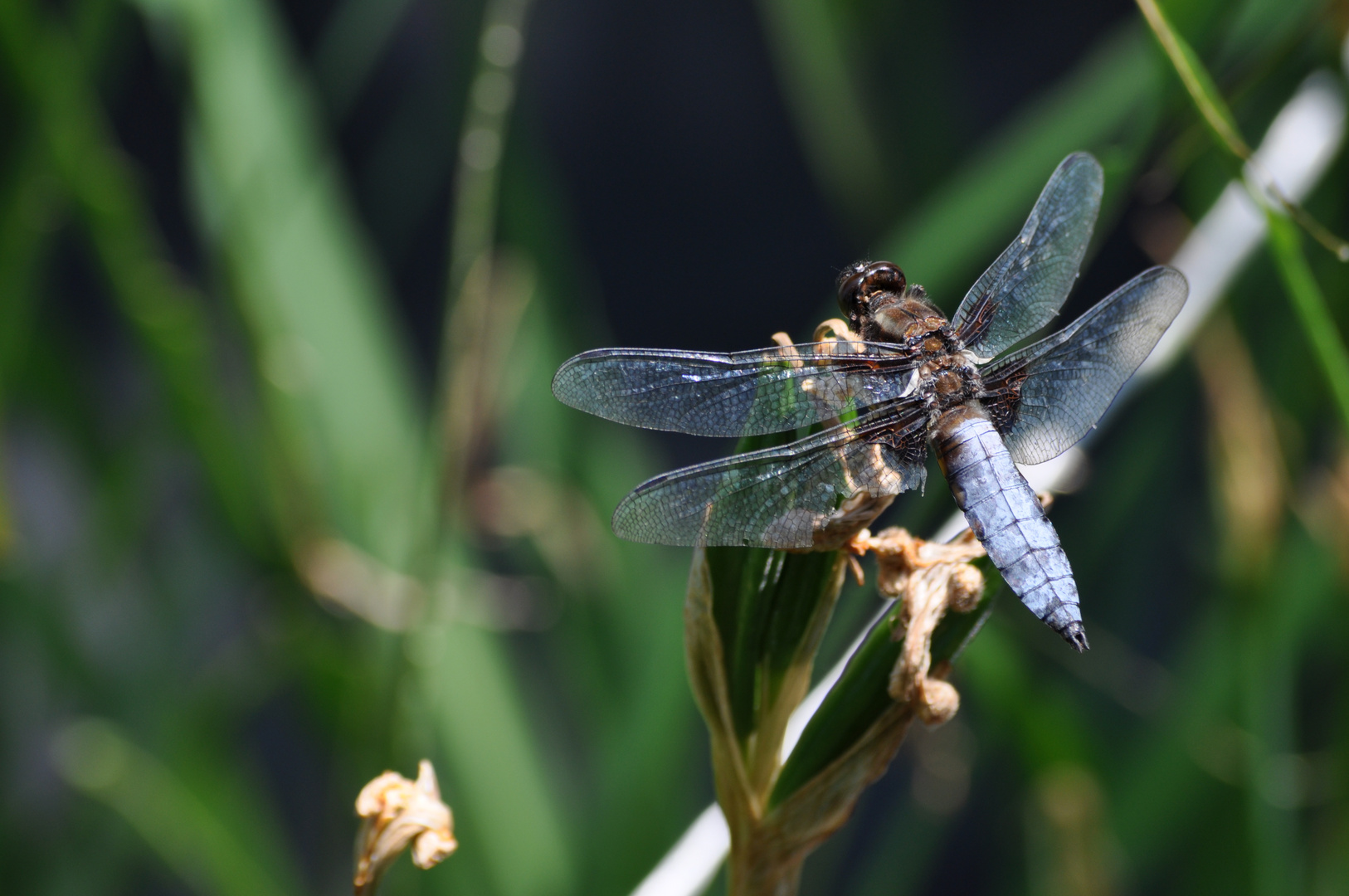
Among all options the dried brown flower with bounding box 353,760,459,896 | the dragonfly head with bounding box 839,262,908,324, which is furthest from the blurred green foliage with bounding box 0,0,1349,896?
the dried brown flower with bounding box 353,760,459,896

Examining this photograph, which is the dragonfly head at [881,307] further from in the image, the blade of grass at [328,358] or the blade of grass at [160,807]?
the blade of grass at [160,807]

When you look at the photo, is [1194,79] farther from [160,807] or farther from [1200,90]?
[160,807]

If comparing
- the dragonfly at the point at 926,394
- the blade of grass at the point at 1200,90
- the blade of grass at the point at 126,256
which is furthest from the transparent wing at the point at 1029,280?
the blade of grass at the point at 126,256

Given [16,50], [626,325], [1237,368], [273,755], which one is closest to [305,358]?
[16,50]

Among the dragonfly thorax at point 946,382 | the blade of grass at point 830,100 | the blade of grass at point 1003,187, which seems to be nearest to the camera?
the dragonfly thorax at point 946,382

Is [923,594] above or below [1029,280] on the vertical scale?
below

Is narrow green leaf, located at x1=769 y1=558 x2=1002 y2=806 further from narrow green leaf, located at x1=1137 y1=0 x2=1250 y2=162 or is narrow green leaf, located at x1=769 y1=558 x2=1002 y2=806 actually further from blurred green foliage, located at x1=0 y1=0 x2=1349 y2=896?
narrow green leaf, located at x1=1137 y1=0 x2=1250 y2=162

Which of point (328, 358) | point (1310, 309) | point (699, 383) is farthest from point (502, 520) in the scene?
point (1310, 309)

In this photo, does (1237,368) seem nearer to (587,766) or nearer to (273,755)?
(587,766)
